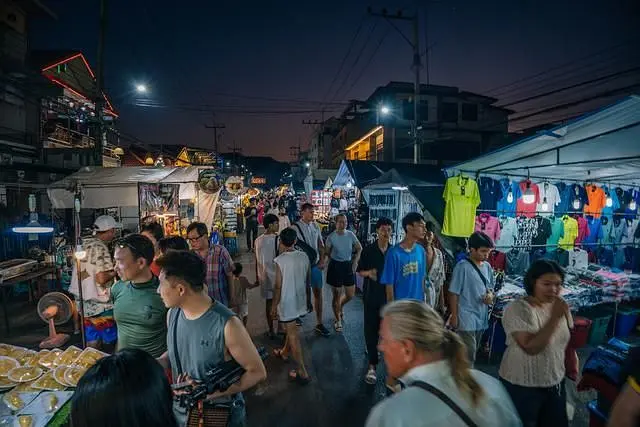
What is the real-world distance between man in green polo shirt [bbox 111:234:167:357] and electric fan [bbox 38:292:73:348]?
4.46 metres

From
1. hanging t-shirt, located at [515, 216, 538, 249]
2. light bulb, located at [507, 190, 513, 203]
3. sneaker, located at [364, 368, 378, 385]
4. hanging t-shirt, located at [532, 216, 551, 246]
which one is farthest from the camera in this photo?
hanging t-shirt, located at [532, 216, 551, 246]

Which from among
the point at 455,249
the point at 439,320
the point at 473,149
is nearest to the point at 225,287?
the point at 439,320

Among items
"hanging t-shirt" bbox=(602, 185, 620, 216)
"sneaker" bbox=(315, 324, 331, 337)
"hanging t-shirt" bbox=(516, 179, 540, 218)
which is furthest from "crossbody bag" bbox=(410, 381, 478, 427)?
"hanging t-shirt" bbox=(602, 185, 620, 216)

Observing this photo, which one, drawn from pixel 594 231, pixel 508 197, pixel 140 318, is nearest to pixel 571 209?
pixel 594 231

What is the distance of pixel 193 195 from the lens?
961cm

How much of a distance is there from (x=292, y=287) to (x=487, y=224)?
516 centimetres

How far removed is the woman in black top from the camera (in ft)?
15.1

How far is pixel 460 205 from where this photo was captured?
6.97 m

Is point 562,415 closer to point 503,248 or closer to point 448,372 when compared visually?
point 448,372

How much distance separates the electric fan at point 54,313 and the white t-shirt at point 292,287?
15.2ft

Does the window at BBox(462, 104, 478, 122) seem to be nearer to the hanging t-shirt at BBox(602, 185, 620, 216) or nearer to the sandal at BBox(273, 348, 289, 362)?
the hanging t-shirt at BBox(602, 185, 620, 216)

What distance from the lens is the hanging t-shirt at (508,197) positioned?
295 inches

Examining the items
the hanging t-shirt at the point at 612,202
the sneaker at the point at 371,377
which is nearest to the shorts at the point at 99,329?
the sneaker at the point at 371,377

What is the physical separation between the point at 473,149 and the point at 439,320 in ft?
112
